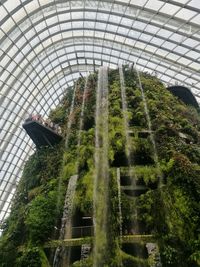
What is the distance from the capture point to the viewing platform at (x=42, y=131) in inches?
944

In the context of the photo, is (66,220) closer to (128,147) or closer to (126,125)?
(128,147)

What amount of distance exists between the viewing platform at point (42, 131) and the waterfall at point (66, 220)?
17.9 ft

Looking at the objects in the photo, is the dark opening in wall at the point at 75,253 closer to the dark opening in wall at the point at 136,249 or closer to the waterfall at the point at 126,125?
the dark opening in wall at the point at 136,249

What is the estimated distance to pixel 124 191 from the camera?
19.7 m

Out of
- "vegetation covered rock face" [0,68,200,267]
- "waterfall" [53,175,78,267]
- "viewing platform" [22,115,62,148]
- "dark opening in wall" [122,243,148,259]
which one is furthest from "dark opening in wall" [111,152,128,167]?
"dark opening in wall" [122,243,148,259]

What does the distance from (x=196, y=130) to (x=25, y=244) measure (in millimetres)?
14572

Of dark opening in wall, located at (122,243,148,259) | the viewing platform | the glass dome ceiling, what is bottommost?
dark opening in wall, located at (122,243,148,259)

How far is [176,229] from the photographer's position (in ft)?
52.1

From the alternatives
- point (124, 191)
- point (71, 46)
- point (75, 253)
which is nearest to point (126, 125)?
point (124, 191)

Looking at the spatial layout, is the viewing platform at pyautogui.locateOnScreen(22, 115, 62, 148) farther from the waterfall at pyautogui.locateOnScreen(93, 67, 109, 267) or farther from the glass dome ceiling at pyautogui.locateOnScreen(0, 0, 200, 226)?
the glass dome ceiling at pyautogui.locateOnScreen(0, 0, 200, 226)

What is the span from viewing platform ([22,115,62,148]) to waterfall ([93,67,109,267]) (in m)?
3.37

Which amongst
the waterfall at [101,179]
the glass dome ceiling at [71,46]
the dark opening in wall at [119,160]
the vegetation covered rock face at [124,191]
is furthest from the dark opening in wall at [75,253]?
the glass dome ceiling at [71,46]

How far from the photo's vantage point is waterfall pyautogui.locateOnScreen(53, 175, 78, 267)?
655 inches

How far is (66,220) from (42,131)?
27.7 feet
